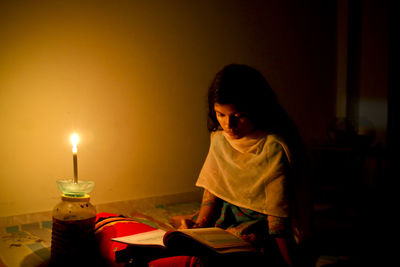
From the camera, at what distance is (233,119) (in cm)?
138

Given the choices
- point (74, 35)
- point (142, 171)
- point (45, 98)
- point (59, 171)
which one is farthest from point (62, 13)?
point (142, 171)

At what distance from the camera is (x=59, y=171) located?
191 centimetres

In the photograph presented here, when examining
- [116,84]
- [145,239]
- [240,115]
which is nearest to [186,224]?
[145,239]

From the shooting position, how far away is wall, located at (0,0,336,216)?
1777 mm

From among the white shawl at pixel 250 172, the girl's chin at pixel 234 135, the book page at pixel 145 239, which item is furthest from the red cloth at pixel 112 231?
the girl's chin at pixel 234 135

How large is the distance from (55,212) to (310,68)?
255cm

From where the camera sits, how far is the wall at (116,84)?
1777 mm

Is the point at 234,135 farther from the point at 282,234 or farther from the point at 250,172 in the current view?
the point at 282,234

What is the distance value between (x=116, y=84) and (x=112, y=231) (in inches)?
38.8

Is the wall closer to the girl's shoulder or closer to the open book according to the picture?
the open book

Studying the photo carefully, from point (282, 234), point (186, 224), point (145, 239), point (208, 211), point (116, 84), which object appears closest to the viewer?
point (145, 239)

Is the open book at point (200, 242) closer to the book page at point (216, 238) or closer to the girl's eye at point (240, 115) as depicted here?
the book page at point (216, 238)

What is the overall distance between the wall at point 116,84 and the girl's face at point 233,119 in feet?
2.91

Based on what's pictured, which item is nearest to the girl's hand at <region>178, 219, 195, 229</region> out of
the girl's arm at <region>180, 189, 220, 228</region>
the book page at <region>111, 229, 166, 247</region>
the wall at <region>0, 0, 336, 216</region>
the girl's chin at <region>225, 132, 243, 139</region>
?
the girl's arm at <region>180, 189, 220, 228</region>
